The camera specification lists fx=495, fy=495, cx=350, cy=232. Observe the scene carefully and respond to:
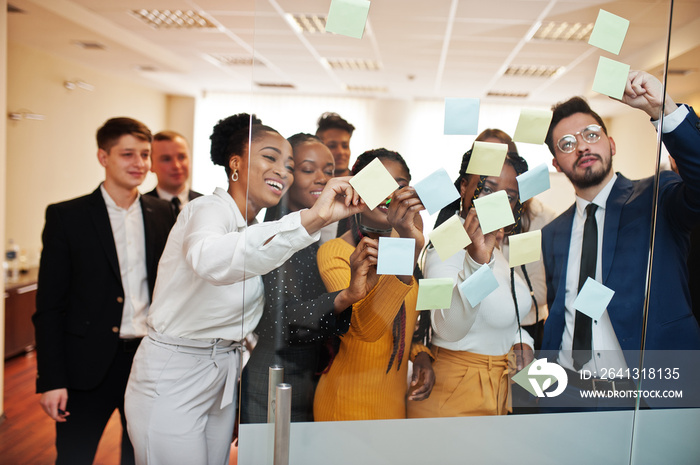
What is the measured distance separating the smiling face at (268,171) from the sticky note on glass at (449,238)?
372 millimetres

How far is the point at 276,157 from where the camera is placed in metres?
1.13

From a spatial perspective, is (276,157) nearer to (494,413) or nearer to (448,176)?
(448,176)

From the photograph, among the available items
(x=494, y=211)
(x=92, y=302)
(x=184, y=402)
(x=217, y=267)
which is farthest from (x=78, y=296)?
(x=494, y=211)

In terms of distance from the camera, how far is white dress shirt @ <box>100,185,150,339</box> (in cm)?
204

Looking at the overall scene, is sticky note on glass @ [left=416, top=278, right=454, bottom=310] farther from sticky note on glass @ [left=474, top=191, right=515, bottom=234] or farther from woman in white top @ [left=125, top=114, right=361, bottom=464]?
woman in white top @ [left=125, top=114, right=361, bottom=464]

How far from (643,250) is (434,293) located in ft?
1.83

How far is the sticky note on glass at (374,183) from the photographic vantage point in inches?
44.9

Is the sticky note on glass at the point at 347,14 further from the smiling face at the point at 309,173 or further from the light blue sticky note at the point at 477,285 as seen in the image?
the light blue sticky note at the point at 477,285

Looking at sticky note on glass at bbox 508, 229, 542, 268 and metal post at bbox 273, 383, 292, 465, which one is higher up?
sticky note on glass at bbox 508, 229, 542, 268

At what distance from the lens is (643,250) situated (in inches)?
49.9

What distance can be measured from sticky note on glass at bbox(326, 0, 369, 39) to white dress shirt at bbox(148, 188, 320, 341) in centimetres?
44

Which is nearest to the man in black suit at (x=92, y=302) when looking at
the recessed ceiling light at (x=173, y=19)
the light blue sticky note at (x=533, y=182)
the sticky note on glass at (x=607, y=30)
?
the light blue sticky note at (x=533, y=182)

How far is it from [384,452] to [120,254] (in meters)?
1.41

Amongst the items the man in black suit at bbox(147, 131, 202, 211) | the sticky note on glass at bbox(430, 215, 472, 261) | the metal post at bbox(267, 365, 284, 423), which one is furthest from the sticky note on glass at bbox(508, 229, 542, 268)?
the man in black suit at bbox(147, 131, 202, 211)
